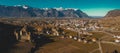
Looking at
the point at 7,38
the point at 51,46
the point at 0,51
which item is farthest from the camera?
the point at 7,38

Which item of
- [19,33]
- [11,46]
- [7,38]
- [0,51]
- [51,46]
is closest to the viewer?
[0,51]

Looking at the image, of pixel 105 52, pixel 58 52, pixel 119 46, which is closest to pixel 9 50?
pixel 58 52

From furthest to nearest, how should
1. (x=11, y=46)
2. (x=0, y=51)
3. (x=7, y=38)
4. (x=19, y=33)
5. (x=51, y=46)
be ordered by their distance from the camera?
(x=19, y=33), (x=7, y=38), (x=51, y=46), (x=11, y=46), (x=0, y=51)

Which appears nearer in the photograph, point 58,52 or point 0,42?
point 58,52

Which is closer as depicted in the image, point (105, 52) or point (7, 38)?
point (105, 52)

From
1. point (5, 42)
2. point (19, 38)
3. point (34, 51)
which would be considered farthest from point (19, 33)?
point (34, 51)

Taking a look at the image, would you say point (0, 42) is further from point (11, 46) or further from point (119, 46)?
point (119, 46)

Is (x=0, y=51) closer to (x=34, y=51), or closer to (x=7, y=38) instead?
Answer: (x=34, y=51)

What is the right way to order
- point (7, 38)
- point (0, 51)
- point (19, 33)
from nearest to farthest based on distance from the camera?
point (0, 51) → point (7, 38) → point (19, 33)

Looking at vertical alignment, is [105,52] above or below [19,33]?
below
